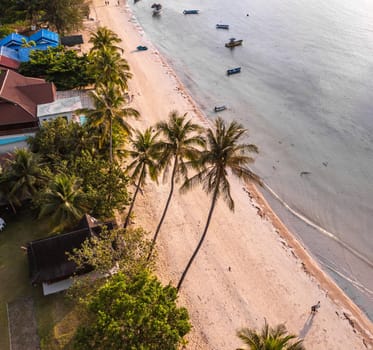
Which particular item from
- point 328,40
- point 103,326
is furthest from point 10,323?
point 328,40

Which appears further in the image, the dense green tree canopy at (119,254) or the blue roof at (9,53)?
the blue roof at (9,53)

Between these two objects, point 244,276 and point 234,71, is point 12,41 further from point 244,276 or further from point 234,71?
point 244,276

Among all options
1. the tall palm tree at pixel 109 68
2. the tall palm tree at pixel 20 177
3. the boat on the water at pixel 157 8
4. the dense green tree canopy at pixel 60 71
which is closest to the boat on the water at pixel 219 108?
the tall palm tree at pixel 109 68

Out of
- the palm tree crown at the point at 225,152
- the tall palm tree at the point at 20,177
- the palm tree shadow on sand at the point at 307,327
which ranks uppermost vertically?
the palm tree crown at the point at 225,152

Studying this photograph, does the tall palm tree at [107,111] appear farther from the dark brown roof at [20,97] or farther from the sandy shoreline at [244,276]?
the dark brown roof at [20,97]

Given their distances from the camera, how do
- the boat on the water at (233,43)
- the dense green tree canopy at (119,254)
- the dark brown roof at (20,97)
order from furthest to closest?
the boat on the water at (233,43), the dark brown roof at (20,97), the dense green tree canopy at (119,254)

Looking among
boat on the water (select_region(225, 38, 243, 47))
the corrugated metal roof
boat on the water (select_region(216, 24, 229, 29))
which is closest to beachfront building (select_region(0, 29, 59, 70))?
the corrugated metal roof

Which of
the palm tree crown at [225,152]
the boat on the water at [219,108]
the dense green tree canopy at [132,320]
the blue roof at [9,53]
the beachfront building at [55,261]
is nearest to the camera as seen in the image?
the dense green tree canopy at [132,320]

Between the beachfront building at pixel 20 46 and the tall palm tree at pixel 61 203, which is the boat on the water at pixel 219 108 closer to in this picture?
the beachfront building at pixel 20 46

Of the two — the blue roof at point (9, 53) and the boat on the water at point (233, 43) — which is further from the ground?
the blue roof at point (9, 53)

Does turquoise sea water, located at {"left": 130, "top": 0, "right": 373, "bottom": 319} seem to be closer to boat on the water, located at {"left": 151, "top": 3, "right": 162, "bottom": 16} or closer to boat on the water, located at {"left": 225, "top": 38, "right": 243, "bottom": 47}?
boat on the water, located at {"left": 225, "top": 38, "right": 243, "bottom": 47}
